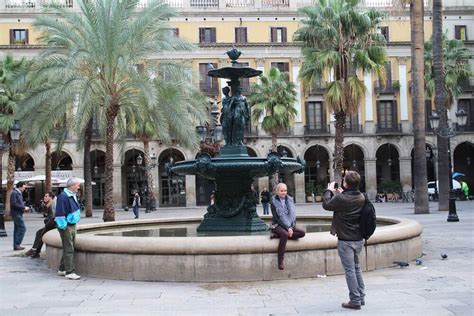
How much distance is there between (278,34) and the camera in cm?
4741

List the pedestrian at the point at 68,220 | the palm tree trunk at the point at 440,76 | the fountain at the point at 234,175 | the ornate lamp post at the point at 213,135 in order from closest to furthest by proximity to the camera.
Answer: the pedestrian at the point at 68,220 → the fountain at the point at 234,175 → the palm tree trunk at the point at 440,76 → the ornate lamp post at the point at 213,135

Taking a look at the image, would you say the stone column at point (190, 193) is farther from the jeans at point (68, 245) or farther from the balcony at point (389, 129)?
the jeans at point (68, 245)

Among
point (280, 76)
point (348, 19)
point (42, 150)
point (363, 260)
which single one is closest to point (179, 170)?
point (363, 260)

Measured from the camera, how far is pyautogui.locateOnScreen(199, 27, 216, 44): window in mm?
46750

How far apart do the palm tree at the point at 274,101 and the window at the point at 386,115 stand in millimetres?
11097

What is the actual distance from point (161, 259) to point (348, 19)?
872 inches

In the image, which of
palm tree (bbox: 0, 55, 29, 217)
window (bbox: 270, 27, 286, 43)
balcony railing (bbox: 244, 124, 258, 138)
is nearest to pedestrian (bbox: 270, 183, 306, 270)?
palm tree (bbox: 0, 55, 29, 217)

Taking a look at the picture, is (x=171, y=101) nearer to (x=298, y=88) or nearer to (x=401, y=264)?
(x=401, y=264)

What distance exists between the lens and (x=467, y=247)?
12867 mm

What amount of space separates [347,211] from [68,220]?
4.55 metres

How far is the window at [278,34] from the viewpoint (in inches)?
1866

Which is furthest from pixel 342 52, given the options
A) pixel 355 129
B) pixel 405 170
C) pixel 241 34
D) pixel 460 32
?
pixel 460 32

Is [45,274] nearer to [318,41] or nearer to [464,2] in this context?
[318,41]

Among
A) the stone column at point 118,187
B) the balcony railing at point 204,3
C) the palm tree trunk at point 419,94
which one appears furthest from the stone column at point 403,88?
the palm tree trunk at point 419,94
